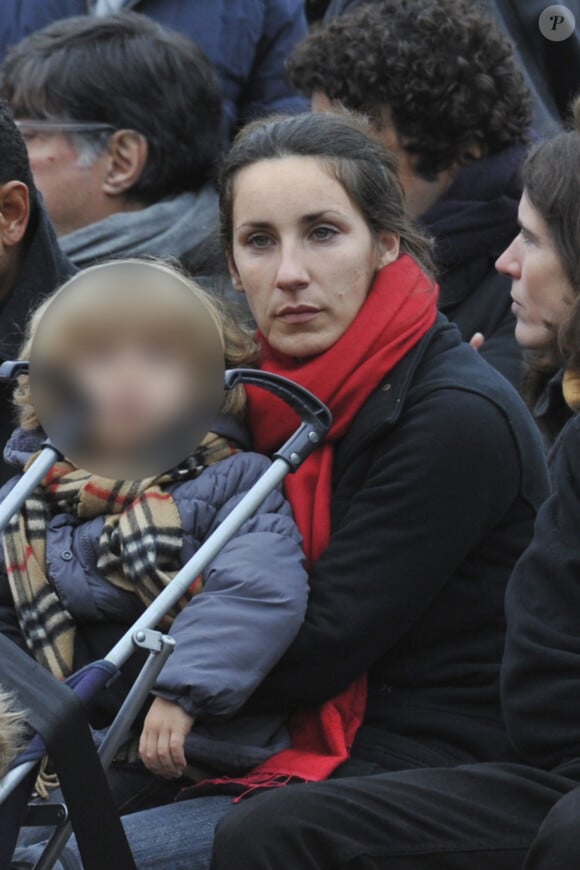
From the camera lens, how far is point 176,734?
265 centimetres

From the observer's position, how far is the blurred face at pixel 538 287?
116 inches

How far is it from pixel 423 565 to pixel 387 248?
667 mm

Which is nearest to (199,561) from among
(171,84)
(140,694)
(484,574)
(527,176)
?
(140,694)

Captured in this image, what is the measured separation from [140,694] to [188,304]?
0.57m

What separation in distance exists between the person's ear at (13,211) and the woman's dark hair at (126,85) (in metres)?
0.90

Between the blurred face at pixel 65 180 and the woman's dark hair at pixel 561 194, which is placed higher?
the woman's dark hair at pixel 561 194

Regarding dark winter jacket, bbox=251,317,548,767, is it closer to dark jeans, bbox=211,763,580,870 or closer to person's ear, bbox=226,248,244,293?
dark jeans, bbox=211,763,580,870

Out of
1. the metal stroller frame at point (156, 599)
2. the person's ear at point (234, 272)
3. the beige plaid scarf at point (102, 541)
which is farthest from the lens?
the person's ear at point (234, 272)

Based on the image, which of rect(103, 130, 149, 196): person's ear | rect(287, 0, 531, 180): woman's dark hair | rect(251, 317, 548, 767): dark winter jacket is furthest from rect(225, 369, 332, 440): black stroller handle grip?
rect(103, 130, 149, 196): person's ear

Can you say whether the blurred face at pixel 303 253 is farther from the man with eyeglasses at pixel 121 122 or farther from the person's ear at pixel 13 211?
the man with eyeglasses at pixel 121 122

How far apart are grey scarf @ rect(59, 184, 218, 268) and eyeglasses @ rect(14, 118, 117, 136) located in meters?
0.23

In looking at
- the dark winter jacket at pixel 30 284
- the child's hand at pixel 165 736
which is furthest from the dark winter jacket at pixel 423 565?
the dark winter jacket at pixel 30 284

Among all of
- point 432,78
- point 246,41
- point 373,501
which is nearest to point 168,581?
point 373,501

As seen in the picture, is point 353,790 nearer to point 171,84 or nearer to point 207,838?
point 207,838
